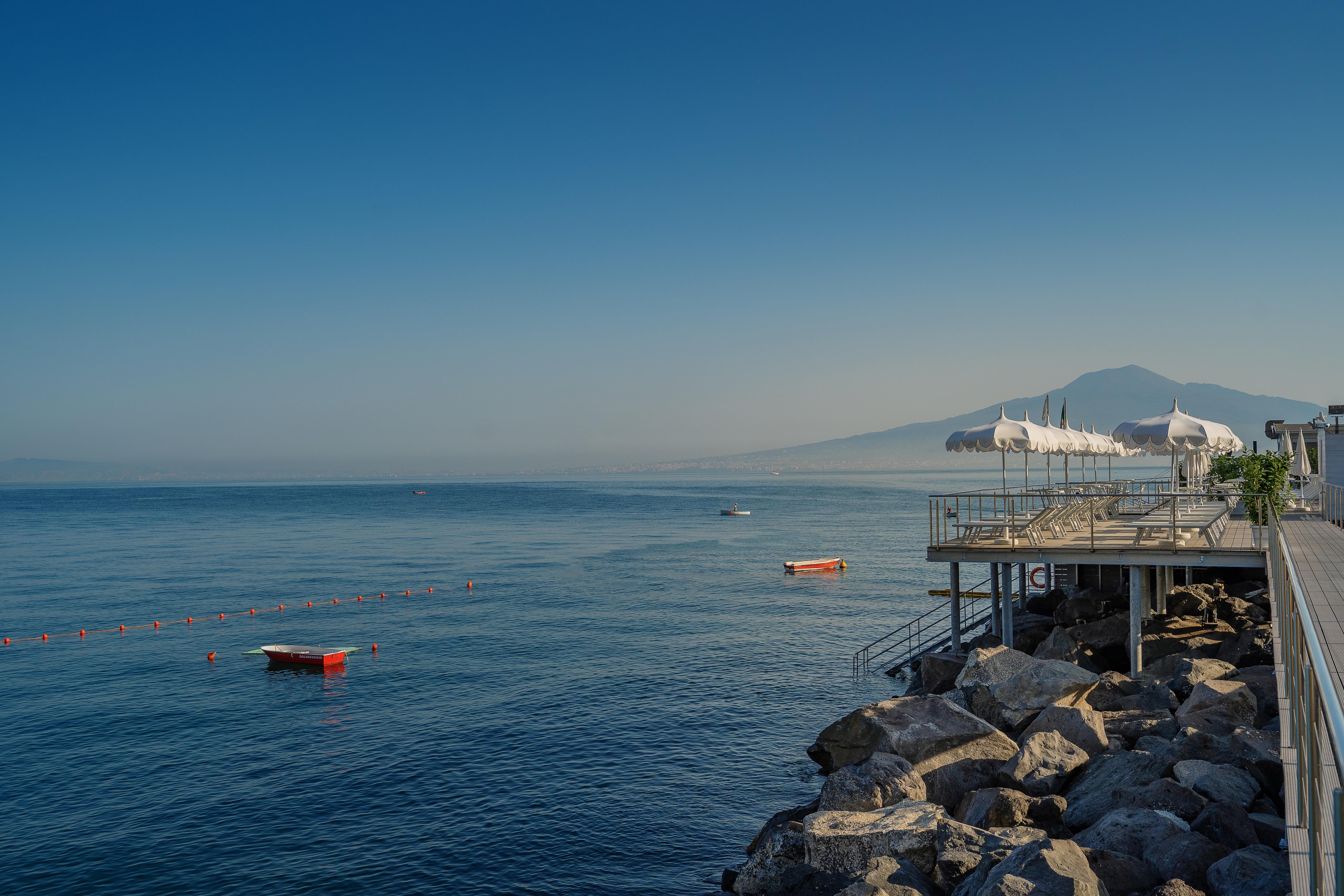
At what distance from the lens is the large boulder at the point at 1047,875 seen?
8383 millimetres

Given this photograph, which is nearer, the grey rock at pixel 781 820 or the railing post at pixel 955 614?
the grey rock at pixel 781 820

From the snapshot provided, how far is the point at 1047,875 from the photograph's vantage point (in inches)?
336

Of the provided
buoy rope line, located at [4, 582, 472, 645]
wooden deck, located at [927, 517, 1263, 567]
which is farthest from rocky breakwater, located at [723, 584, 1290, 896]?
buoy rope line, located at [4, 582, 472, 645]

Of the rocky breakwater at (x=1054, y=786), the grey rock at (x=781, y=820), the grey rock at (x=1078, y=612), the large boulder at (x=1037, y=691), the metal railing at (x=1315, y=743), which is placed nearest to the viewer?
the metal railing at (x=1315, y=743)

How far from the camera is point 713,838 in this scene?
1642cm

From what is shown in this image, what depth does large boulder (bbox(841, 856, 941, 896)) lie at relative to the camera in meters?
9.77

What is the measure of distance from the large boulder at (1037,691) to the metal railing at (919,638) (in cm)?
763

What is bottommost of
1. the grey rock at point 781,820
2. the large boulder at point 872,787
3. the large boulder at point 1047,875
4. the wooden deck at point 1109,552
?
the grey rock at point 781,820

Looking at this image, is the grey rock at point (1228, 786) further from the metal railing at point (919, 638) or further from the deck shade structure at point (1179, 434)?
the deck shade structure at point (1179, 434)

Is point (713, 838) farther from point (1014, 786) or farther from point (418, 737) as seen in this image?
point (418, 737)

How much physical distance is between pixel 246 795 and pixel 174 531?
8852cm

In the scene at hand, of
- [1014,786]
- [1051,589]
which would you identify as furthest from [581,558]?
[1014,786]

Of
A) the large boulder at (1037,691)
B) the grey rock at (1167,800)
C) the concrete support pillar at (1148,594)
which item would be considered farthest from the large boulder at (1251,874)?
the concrete support pillar at (1148,594)

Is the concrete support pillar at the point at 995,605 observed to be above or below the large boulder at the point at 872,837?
Answer: above
